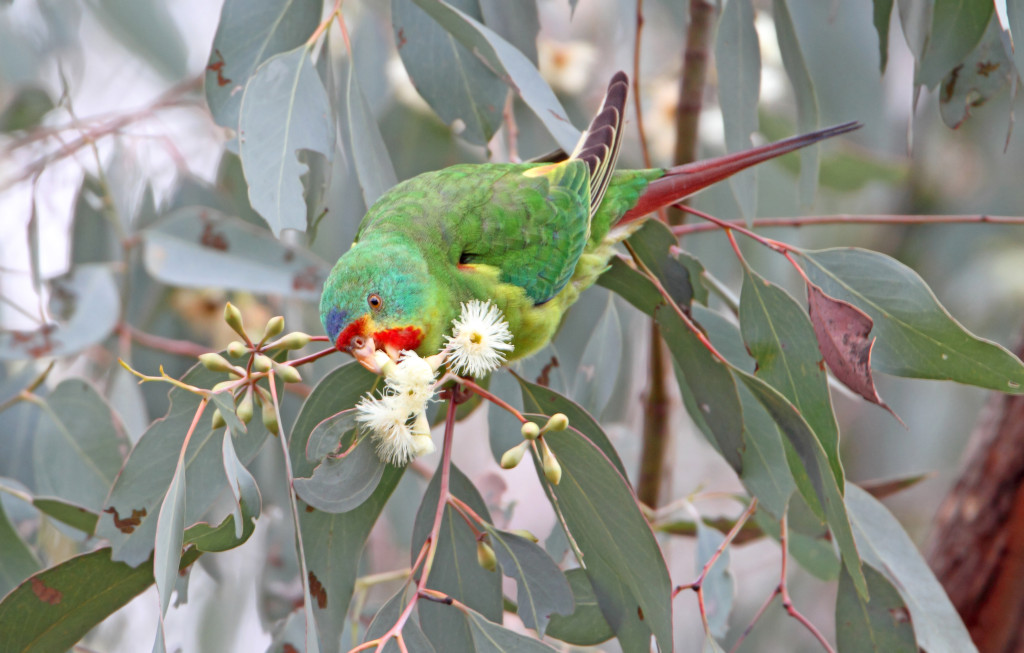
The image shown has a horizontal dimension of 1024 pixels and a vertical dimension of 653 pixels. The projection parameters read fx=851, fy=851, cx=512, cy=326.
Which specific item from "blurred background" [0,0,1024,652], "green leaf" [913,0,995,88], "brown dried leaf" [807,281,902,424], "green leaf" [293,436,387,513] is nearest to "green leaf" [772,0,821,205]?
"blurred background" [0,0,1024,652]

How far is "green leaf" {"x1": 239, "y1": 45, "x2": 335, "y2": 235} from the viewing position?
3.95ft

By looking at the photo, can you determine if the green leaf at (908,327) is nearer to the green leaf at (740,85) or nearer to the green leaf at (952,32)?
the green leaf at (740,85)

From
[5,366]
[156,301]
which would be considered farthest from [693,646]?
[5,366]

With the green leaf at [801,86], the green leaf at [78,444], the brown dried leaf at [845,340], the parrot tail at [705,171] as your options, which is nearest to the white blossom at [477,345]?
the brown dried leaf at [845,340]

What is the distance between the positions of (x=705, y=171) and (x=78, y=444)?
1350 millimetres

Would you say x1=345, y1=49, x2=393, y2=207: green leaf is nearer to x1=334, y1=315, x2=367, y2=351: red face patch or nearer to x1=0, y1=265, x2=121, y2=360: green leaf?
x1=334, y1=315, x2=367, y2=351: red face patch

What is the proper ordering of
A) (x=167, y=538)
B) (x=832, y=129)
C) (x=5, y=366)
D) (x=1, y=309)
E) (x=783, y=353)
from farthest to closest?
(x=1, y=309) → (x=5, y=366) → (x=832, y=129) → (x=783, y=353) → (x=167, y=538)

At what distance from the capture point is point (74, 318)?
1.94 m

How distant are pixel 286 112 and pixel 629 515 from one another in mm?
797

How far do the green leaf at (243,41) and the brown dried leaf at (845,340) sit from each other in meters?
1.00

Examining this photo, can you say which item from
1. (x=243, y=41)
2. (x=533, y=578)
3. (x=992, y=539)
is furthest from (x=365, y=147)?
(x=992, y=539)

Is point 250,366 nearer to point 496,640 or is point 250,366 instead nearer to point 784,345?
point 496,640

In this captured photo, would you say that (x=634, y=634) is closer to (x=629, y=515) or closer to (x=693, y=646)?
(x=629, y=515)

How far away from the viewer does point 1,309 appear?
2.95 metres
